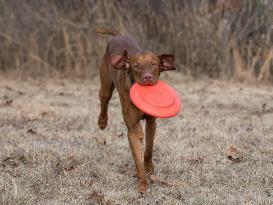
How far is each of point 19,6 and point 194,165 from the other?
1015cm

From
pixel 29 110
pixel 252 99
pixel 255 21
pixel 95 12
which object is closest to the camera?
pixel 29 110

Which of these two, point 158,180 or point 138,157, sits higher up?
point 138,157

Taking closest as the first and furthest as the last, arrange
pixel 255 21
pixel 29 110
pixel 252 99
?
pixel 29 110, pixel 252 99, pixel 255 21

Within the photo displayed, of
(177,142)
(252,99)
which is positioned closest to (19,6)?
(252,99)

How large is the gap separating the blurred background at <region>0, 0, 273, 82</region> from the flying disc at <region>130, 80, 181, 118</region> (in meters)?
7.83

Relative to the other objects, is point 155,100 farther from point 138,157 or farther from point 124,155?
point 124,155

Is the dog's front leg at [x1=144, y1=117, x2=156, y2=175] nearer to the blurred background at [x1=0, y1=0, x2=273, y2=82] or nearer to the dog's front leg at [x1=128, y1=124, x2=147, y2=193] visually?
the dog's front leg at [x1=128, y1=124, x2=147, y2=193]

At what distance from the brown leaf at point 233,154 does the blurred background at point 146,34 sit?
6554 mm

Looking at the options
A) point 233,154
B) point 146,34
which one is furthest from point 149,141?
point 146,34

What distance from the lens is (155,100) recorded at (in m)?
5.09

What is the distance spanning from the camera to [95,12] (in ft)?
45.7

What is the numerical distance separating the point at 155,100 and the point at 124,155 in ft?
4.32

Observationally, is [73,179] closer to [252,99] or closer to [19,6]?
[252,99]

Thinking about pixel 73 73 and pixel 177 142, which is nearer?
pixel 177 142
